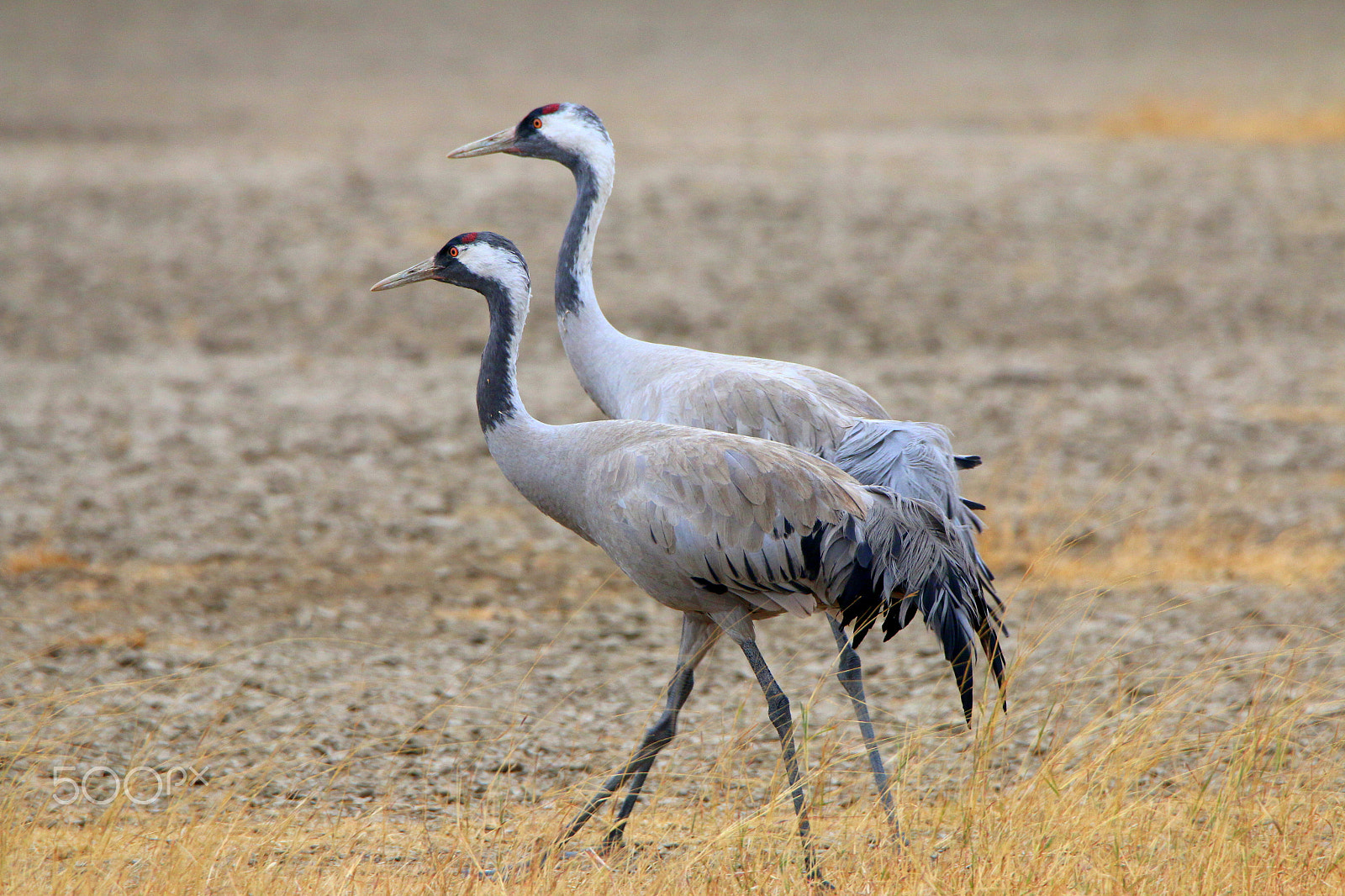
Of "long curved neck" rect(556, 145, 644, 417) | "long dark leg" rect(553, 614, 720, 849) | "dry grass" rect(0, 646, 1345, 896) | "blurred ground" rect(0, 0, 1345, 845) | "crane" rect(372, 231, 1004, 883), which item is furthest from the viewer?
"blurred ground" rect(0, 0, 1345, 845)

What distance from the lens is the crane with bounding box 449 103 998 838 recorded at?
14.5ft

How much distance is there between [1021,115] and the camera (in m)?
18.9

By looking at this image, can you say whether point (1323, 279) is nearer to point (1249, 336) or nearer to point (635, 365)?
point (1249, 336)

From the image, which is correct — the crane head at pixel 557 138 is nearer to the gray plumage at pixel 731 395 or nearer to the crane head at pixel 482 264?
the gray plumage at pixel 731 395

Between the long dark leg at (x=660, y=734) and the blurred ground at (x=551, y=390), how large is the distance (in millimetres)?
249

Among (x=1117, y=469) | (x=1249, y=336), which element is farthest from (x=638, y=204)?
(x=1117, y=469)

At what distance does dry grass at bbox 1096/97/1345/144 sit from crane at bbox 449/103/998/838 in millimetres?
12881

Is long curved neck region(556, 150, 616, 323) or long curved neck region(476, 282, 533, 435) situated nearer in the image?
long curved neck region(476, 282, 533, 435)

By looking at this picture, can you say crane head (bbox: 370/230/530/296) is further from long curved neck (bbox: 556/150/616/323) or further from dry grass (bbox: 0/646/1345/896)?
dry grass (bbox: 0/646/1345/896)

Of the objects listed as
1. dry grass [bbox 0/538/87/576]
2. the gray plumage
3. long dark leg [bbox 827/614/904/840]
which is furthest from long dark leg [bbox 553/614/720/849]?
dry grass [bbox 0/538/87/576]

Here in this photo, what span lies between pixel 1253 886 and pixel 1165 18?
105 feet

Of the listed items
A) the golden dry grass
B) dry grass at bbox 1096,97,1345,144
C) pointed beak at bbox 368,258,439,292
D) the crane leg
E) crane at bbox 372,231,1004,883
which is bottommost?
the golden dry grass

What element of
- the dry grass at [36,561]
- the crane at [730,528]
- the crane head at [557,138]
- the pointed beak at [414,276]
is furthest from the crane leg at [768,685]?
the dry grass at [36,561]

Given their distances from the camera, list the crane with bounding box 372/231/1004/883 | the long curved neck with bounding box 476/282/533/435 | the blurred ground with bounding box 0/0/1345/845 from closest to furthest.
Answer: the crane with bounding box 372/231/1004/883
the long curved neck with bounding box 476/282/533/435
the blurred ground with bounding box 0/0/1345/845
